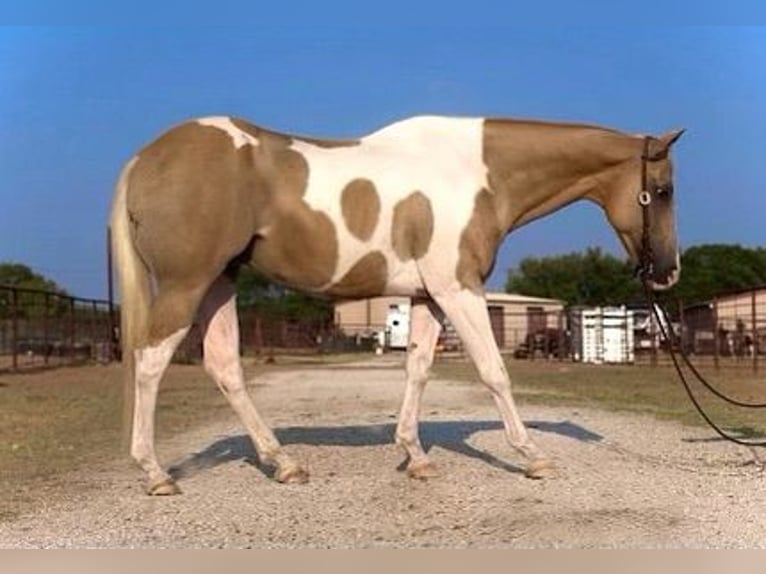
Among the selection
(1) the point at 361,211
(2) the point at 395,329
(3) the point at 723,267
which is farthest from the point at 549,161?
(3) the point at 723,267

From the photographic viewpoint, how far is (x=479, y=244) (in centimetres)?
722

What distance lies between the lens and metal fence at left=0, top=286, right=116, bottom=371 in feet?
93.6

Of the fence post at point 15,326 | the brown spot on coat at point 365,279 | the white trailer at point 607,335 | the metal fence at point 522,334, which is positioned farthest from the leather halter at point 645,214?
the white trailer at point 607,335

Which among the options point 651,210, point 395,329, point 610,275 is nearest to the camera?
point 651,210

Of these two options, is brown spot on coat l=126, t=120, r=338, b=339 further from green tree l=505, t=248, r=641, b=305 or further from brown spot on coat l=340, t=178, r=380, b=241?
green tree l=505, t=248, r=641, b=305

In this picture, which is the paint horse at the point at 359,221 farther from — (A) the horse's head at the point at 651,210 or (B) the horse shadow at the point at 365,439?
(B) the horse shadow at the point at 365,439

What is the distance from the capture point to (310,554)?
4.96m

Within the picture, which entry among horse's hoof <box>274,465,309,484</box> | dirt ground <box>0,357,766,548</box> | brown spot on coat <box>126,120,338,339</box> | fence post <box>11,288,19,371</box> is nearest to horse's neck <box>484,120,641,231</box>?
brown spot on coat <box>126,120,338,339</box>

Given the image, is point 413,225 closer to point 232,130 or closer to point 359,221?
point 359,221

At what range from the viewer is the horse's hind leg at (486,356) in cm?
717

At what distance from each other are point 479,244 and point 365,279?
82 cm

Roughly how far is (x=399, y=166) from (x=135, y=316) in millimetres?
2069

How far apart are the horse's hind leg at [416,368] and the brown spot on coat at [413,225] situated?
73cm

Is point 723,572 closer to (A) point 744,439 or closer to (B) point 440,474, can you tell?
(B) point 440,474
